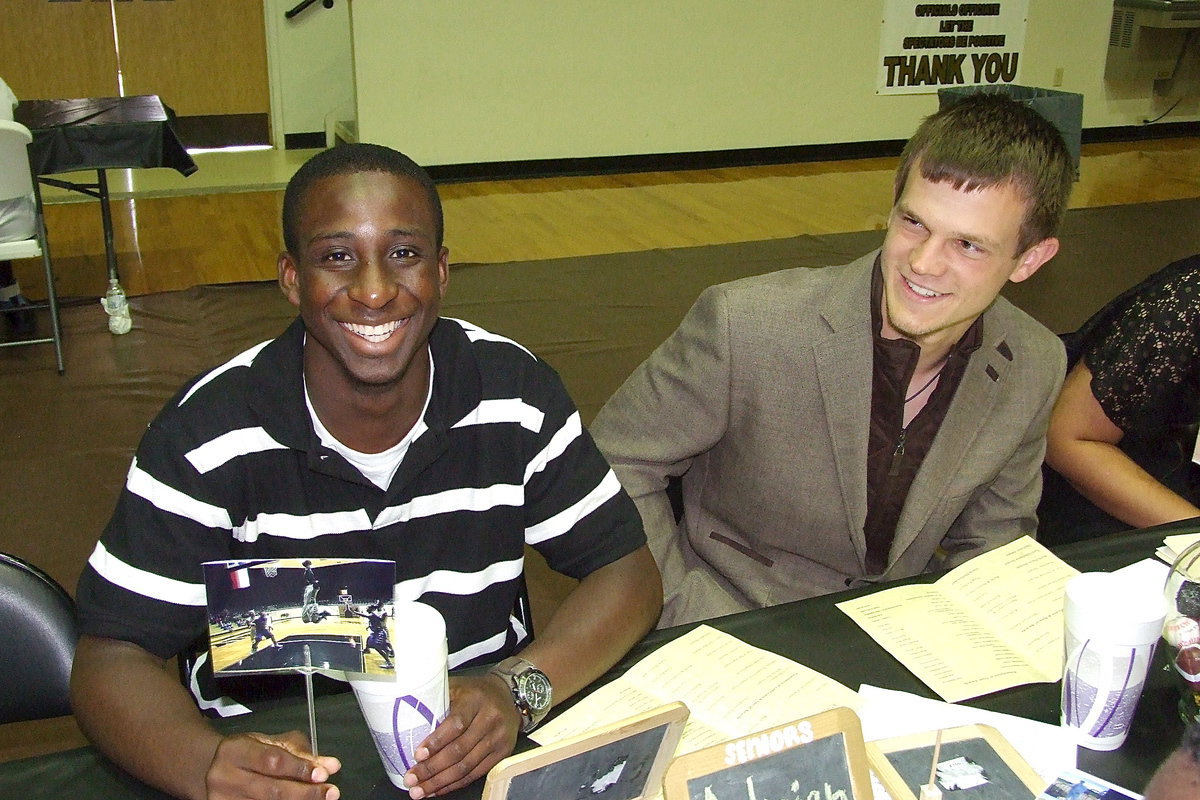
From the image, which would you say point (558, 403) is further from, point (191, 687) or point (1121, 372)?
point (1121, 372)

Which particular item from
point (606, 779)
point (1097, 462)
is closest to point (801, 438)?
point (1097, 462)

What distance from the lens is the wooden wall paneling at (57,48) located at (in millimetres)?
6504

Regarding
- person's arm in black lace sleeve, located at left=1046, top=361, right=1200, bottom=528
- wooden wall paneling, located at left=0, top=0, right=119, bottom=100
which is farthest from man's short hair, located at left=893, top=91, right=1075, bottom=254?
wooden wall paneling, located at left=0, top=0, right=119, bottom=100

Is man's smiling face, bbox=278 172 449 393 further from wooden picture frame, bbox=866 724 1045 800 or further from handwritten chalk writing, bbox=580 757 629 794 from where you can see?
wooden picture frame, bbox=866 724 1045 800

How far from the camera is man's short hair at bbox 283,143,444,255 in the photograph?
1254 millimetres

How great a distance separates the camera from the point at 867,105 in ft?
24.1

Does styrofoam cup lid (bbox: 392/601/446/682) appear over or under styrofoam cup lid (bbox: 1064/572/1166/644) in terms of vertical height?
over

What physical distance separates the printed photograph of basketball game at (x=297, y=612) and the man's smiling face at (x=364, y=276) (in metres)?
0.37

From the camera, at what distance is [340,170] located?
125 centimetres

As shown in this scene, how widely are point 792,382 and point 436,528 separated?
603 millimetres

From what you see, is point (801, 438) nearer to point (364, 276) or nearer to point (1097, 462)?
point (1097, 462)

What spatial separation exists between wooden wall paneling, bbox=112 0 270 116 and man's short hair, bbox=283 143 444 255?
6.26 metres

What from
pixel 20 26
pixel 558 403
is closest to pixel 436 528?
pixel 558 403

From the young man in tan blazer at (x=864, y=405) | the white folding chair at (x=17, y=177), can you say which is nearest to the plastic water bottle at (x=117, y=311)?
the white folding chair at (x=17, y=177)
